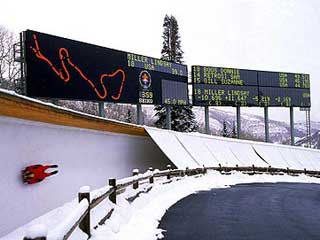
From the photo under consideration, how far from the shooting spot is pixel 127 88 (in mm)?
25125

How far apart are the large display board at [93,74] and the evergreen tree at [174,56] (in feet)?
47.8

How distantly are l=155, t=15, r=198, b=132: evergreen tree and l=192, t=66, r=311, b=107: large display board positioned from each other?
9951 mm

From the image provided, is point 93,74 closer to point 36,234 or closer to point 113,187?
point 113,187

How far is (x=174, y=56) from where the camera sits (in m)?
50.0

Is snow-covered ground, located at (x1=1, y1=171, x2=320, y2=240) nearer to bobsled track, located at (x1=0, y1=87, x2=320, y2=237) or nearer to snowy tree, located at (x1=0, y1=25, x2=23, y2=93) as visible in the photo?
bobsled track, located at (x1=0, y1=87, x2=320, y2=237)

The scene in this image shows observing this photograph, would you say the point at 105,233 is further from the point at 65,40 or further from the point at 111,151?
the point at 65,40

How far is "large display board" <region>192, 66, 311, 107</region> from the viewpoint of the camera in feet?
109

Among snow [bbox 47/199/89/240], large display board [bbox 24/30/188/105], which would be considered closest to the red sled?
snow [bbox 47/199/89/240]

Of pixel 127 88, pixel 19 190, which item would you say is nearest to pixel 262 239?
pixel 19 190

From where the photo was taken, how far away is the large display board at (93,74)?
1912 centimetres

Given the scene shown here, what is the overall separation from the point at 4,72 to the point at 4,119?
41956mm

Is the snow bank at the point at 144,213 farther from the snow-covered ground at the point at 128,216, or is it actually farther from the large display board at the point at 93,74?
the large display board at the point at 93,74

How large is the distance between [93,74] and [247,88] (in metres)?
16.7

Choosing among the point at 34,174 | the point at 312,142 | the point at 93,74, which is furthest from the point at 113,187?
the point at 312,142
